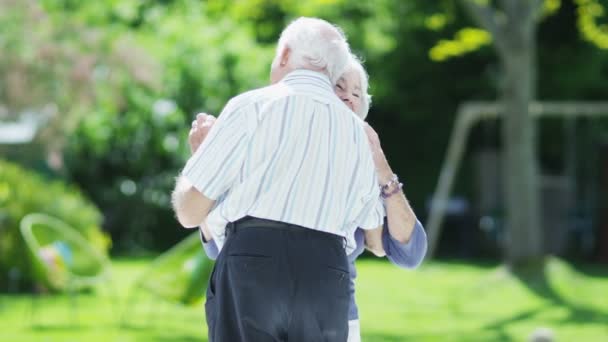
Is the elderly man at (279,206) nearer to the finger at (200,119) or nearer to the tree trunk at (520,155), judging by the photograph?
the finger at (200,119)

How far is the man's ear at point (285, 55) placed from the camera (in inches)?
136

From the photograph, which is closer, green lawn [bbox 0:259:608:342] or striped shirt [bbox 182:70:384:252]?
striped shirt [bbox 182:70:384:252]

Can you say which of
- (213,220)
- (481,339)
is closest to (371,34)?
(481,339)

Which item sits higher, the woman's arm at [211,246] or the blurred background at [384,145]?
the woman's arm at [211,246]

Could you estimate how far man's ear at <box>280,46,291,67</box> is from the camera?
3465 millimetres

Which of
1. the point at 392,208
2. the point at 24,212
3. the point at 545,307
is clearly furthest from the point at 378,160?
the point at 24,212

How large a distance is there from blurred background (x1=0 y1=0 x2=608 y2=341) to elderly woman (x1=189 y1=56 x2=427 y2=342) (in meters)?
5.96

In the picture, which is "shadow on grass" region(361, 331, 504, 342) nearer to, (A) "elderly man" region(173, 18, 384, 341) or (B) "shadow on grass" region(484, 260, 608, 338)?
(B) "shadow on grass" region(484, 260, 608, 338)

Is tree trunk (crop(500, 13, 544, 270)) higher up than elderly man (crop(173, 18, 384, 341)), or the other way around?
elderly man (crop(173, 18, 384, 341))

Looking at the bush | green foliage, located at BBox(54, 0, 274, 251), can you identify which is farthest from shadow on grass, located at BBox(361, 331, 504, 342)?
green foliage, located at BBox(54, 0, 274, 251)

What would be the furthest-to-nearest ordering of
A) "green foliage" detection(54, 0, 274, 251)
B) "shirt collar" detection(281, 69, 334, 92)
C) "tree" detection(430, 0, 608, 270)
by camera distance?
1. "green foliage" detection(54, 0, 274, 251)
2. "tree" detection(430, 0, 608, 270)
3. "shirt collar" detection(281, 69, 334, 92)

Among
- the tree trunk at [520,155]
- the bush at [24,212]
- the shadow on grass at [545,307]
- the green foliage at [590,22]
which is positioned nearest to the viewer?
the shadow on grass at [545,307]

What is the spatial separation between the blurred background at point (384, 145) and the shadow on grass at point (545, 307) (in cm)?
3

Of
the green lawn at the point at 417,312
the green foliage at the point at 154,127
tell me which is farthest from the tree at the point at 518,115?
the green foliage at the point at 154,127
